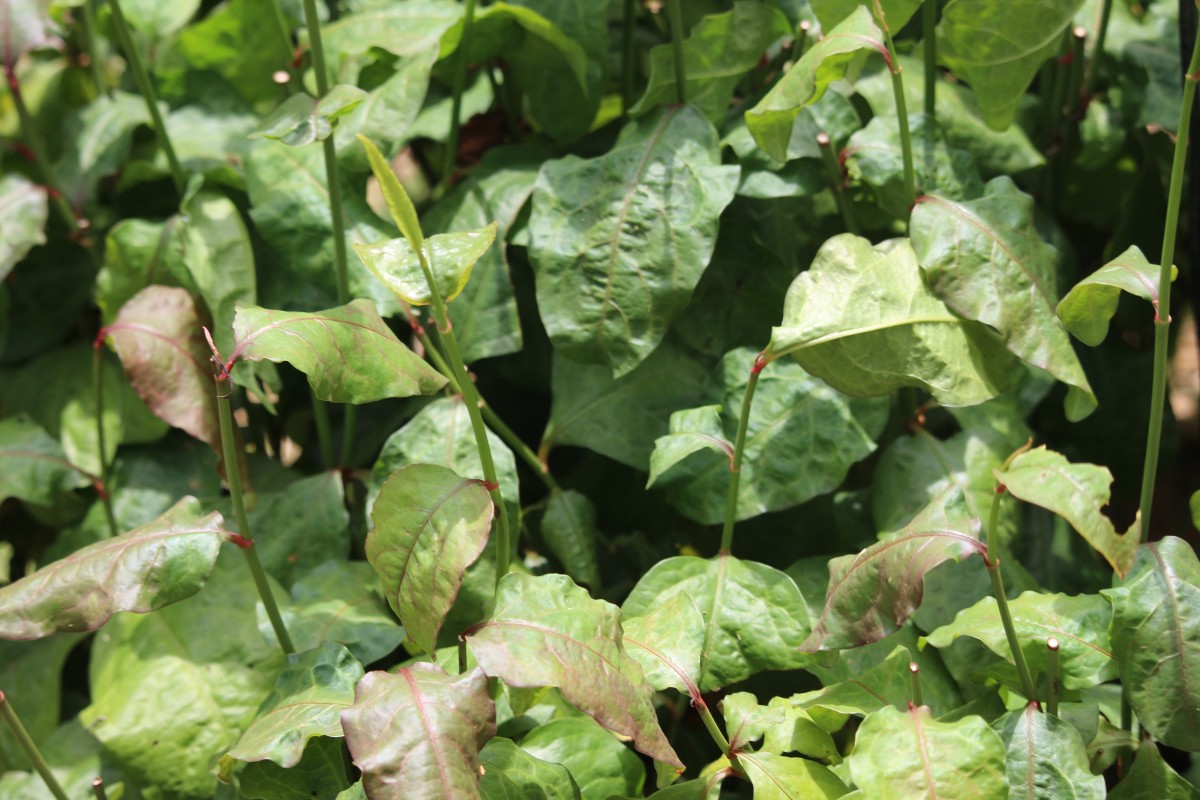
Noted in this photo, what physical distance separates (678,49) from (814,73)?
0.26 metres

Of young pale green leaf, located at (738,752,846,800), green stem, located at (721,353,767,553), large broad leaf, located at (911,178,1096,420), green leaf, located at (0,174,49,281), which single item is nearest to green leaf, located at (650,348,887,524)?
green stem, located at (721,353,767,553)

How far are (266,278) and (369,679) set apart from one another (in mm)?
630

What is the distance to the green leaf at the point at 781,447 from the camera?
3.27ft

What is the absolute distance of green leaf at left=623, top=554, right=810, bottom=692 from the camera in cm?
92

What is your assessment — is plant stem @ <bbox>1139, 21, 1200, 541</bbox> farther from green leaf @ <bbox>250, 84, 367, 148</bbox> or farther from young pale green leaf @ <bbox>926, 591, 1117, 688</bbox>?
green leaf @ <bbox>250, 84, 367, 148</bbox>

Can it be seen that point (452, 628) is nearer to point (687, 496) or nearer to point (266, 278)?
point (687, 496)

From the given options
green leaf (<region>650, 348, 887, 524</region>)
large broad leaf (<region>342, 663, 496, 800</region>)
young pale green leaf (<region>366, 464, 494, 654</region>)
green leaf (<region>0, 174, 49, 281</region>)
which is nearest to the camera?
large broad leaf (<region>342, 663, 496, 800</region>)

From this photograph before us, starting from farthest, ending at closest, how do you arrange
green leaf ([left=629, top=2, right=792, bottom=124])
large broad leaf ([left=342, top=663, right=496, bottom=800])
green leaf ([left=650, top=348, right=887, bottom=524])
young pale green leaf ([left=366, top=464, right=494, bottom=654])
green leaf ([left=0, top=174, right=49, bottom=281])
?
green leaf ([left=0, top=174, right=49, bottom=281]), green leaf ([left=629, top=2, right=792, bottom=124]), green leaf ([left=650, top=348, right=887, bottom=524]), young pale green leaf ([left=366, top=464, right=494, bottom=654]), large broad leaf ([left=342, top=663, right=496, bottom=800])

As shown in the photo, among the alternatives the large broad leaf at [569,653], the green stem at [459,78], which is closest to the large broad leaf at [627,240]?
the green stem at [459,78]

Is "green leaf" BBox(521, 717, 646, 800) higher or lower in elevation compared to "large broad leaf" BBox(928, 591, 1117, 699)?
lower

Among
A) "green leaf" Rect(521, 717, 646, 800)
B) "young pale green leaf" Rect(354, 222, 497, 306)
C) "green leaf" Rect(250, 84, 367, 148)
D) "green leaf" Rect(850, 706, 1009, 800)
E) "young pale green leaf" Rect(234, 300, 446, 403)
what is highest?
"green leaf" Rect(250, 84, 367, 148)

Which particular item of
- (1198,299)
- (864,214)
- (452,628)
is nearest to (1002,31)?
(864,214)

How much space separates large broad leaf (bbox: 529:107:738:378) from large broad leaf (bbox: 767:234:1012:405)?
13 cm

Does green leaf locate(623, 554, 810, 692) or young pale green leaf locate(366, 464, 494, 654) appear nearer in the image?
young pale green leaf locate(366, 464, 494, 654)
